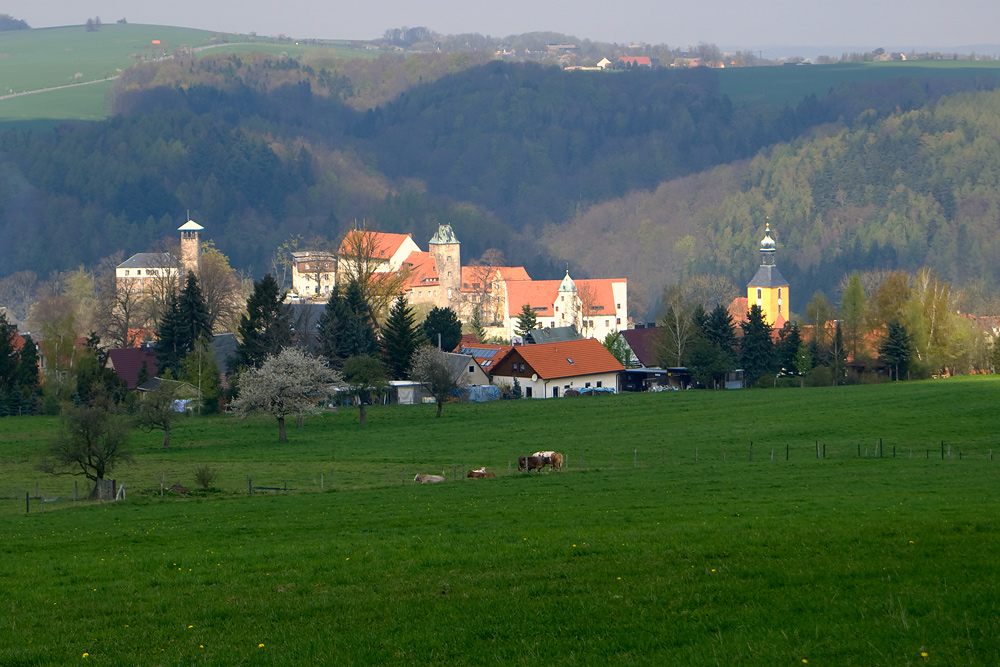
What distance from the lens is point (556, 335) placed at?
116625mm

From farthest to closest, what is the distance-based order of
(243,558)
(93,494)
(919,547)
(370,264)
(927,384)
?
(370,264), (927,384), (93,494), (243,558), (919,547)

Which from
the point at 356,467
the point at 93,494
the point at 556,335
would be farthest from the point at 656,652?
the point at 556,335

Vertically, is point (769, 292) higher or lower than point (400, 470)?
higher

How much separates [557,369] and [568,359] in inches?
85.9

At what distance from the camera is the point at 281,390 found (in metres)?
52.3

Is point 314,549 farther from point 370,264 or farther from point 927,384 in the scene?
point 370,264

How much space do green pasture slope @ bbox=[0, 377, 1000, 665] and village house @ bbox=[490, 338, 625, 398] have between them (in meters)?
38.3

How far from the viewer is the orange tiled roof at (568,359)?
7362cm

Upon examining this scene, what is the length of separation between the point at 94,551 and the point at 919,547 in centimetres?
1376

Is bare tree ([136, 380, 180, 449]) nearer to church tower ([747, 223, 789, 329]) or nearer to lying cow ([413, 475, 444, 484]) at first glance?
lying cow ([413, 475, 444, 484])

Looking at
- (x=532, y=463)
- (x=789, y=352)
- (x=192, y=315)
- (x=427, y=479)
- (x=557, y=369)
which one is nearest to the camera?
(x=427, y=479)

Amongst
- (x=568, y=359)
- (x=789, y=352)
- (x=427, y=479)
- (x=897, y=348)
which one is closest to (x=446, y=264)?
(x=568, y=359)

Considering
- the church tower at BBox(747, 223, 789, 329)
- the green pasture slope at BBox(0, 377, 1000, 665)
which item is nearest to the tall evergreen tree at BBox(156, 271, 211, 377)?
the green pasture slope at BBox(0, 377, 1000, 665)

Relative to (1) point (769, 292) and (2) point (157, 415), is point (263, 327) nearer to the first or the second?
(2) point (157, 415)
